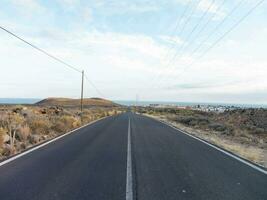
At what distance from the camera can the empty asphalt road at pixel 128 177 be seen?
22.0 feet

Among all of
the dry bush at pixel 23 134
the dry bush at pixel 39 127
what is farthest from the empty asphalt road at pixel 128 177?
the dry bush at pixel 39 127

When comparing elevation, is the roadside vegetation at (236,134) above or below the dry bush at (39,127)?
below

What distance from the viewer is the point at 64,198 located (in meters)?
6.31

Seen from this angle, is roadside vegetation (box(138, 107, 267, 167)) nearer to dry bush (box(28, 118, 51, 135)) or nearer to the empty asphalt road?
the empty asphalt road

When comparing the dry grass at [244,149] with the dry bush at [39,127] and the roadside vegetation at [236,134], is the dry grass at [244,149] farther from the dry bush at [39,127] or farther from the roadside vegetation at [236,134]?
the dry bush at [39,127]

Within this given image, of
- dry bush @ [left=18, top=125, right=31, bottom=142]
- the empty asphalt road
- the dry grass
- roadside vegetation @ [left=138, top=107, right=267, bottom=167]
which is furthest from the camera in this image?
dry bush @ [left=18, top=125, right=31, bottom=142]

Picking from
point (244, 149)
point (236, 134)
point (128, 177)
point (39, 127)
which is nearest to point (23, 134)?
point (39, 127)

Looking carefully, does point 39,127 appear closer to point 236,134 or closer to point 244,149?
point 244,149

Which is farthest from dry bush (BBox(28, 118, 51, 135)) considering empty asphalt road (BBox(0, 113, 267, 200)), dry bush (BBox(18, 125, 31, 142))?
empty asphalt road (BBox(0, 113, 267, 200))

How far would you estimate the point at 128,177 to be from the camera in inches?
323

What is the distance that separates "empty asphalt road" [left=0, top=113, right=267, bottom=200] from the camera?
6.69 metres

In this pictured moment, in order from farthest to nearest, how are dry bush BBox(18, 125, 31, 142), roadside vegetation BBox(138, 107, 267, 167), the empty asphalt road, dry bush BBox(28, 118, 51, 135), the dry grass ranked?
dry bush BBox(28, 118, 51, 135) → dry bush BBox(18, 125, 31, 142) → roadside vegetation BBox(138, 107, 267, 167) → the dry grass → the empty asphalt road

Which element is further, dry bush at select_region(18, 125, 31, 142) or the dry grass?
dry bush at select_region(18, 125, 31, 142)

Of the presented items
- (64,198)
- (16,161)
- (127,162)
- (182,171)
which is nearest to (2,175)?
(16,161)
